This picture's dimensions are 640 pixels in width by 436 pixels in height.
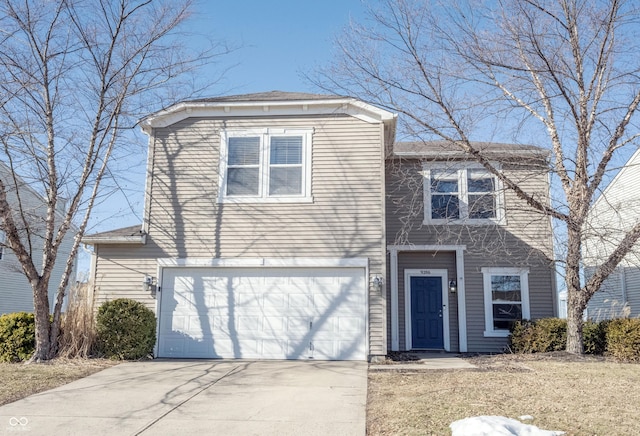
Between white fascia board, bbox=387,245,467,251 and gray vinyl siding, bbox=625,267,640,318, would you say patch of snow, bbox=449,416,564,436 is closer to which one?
white fascia board, bbox=387,245,467,251

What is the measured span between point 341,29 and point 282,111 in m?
2.01

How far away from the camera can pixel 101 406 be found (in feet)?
21.8

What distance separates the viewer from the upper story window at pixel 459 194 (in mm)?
13047

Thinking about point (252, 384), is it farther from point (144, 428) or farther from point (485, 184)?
point (485, 184)

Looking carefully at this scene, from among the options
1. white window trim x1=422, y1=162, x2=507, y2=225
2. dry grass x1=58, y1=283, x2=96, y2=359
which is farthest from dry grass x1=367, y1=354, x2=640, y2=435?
dry grass x1=58, y1=283, x2=96, y2=359

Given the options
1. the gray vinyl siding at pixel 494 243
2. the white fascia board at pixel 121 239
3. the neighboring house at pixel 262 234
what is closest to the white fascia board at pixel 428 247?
the gray vinyl siding at pixel 494 243

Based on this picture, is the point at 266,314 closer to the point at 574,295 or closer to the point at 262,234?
the point at 262,234

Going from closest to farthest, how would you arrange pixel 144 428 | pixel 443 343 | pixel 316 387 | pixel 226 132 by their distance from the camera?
pixel 144 428, pixel 316 387, pixel 226 132, pixel 443 343

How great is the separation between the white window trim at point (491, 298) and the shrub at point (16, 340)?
9.53 metres

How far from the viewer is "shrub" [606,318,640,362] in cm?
956

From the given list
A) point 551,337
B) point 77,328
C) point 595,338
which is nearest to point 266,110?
point 77,328

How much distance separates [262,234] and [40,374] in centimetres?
454

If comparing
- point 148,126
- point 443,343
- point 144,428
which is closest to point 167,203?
point 148,126

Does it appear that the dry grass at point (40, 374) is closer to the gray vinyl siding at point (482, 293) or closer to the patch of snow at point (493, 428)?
the patch of snow at point (493, 428)
